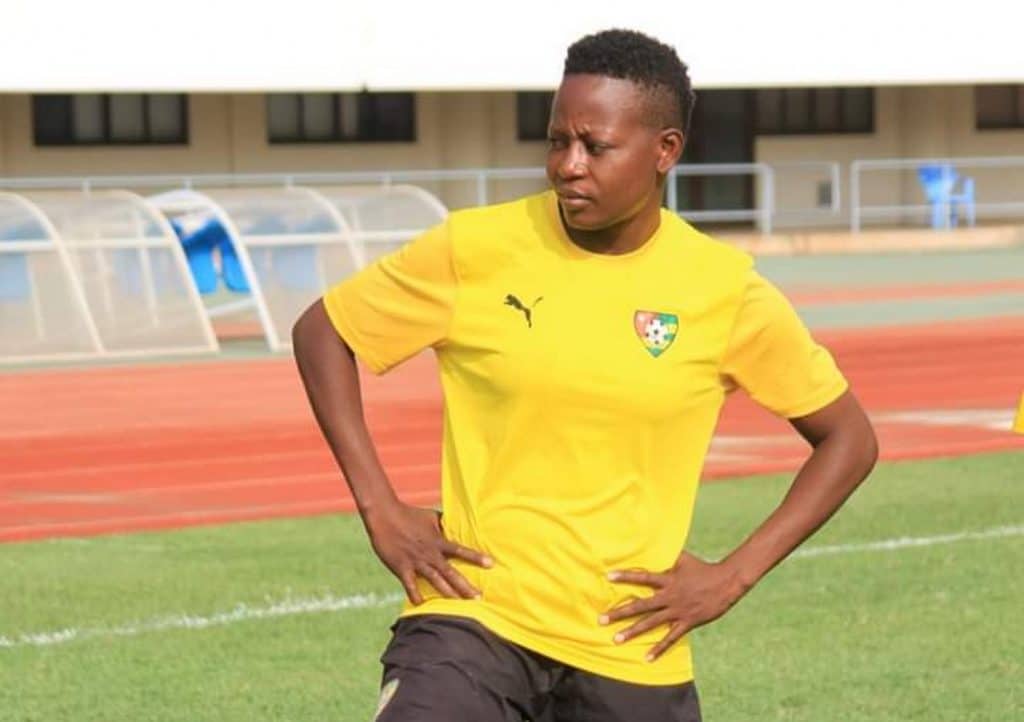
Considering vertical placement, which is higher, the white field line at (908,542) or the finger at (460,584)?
the finger at (460,584)

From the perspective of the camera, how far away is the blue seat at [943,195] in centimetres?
3472

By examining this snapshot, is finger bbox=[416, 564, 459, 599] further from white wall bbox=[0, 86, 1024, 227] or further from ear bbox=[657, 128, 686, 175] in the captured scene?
white wall bbox=[0, 86, 1024, 227]

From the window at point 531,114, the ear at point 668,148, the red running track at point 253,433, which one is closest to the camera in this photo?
the ear at point 668,148

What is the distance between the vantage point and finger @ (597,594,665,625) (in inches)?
182

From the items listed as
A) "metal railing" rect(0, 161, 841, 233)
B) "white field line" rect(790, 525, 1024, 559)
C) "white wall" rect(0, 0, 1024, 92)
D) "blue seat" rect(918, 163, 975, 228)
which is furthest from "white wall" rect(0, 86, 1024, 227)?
"white field line" rect(790, 525, 1024, 559)

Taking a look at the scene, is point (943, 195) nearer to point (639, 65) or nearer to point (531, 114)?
point (531, 114)

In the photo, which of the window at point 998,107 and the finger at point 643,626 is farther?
the window at point 998,107

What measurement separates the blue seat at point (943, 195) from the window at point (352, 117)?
22.6 ft

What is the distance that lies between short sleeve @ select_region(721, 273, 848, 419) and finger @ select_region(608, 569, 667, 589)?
15.8 inches

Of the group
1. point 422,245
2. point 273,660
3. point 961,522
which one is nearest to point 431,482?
point 961,522

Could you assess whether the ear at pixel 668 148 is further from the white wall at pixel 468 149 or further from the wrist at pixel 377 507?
the white wall at pixel 468 149

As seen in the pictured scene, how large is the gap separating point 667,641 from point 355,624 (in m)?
4.78

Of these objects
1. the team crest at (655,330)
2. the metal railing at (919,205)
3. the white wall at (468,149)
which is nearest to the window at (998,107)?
the white wall at (468,149)

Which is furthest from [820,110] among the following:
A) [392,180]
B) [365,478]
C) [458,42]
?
[365,478]
